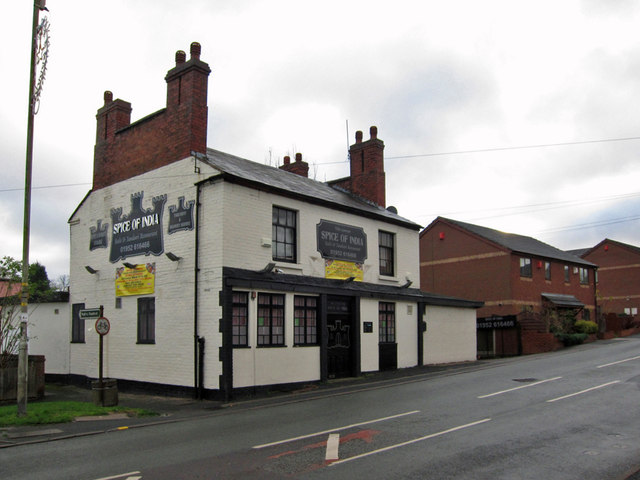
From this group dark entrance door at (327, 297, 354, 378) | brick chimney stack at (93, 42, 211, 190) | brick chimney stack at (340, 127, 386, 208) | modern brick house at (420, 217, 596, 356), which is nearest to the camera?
brick chimney stack at (93, 42, 211, 190)

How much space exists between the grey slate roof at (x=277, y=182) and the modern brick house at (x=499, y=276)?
13.0 metres

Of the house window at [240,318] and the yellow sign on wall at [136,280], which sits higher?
the yellow sign on wall at [136,280]

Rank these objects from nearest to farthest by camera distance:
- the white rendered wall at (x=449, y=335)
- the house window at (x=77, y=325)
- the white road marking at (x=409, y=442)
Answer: the white road marking at (x=409, y=442) < the house window at (x=77, y=325) < the white rendered wall at (x=449, y=335)

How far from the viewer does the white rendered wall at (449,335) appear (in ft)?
83.8

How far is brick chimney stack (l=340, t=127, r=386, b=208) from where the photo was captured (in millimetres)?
26844

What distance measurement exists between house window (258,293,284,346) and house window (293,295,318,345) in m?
0.68

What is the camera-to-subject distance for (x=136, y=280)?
1966cm

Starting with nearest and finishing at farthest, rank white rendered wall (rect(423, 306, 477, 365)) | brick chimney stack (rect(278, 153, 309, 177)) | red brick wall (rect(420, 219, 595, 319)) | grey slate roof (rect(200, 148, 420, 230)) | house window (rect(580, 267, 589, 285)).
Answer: grey slate roof (rect(200, 148, 420, 230)), white rendered wall (rect(423, 306, 477, 365)), brick chimney stack (rect(278, 153, 309, 177)), red brick wall (rect(420, 219, 595, 319)), house window (rect(580, 267, 589, 285))

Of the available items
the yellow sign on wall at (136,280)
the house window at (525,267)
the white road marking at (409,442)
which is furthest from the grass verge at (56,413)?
the house window at (525,267)

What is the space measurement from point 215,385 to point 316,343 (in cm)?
449

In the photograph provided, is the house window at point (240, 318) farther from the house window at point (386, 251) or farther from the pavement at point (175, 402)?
the house window at point (386, 251)

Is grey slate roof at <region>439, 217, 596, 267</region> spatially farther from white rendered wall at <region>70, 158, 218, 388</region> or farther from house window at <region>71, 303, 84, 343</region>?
house window at <region>71, 303, 84, 343</region>

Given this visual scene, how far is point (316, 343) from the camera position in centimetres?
1970

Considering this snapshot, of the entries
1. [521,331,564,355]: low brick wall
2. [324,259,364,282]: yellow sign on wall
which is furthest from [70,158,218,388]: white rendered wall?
[521,331,564,355]: low brick wall
